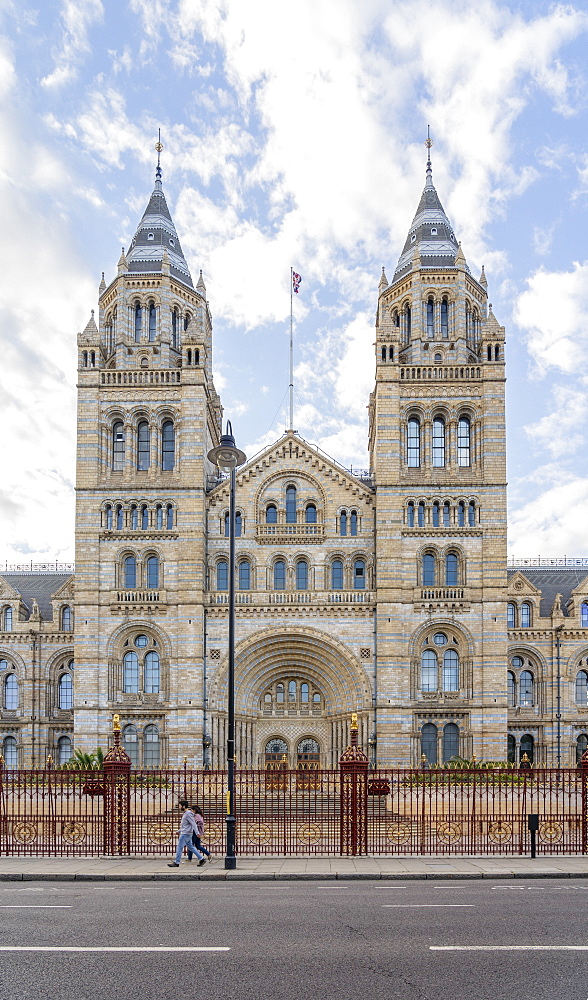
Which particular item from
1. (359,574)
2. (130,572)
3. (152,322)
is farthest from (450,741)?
(152,322)

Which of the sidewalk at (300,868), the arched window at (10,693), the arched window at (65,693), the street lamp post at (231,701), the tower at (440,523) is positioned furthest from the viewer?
the arched window at (65,693)

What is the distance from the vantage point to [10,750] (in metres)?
54.2

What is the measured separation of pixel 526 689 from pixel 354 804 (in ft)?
105

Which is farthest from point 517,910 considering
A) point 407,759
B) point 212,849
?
point 407,759

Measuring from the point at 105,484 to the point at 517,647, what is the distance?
2442cm

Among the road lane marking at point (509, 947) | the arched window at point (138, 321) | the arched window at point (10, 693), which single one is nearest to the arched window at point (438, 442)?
the arched window at point (138, 321)

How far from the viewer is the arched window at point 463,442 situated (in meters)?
48.9

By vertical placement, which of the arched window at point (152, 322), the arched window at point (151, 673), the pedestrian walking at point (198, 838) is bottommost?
the pedestrian walking at point (198, 838)

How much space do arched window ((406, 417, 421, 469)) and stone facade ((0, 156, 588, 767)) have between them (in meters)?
0.10

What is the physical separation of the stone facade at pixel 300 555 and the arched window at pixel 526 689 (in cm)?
273

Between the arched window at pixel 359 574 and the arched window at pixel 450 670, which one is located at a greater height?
the arched window at pixel 359 574

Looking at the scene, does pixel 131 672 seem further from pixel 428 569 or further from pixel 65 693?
pixel 428 569

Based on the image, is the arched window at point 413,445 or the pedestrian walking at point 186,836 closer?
the pedestrian walking at point 186,836

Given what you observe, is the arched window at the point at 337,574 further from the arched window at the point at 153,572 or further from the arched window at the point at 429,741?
the arched window at the point at 153,572
